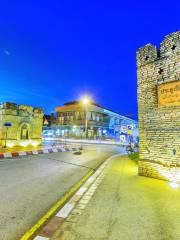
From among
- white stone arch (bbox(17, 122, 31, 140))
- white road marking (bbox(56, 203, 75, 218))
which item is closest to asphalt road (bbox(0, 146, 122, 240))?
white road marking (bbox(56, 203, 75, 218))

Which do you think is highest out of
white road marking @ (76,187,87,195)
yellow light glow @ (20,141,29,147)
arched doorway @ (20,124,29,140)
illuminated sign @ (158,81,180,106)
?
illuminated sign @ (158,81,180,106)

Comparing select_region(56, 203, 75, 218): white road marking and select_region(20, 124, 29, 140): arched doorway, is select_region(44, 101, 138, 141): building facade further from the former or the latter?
select_region(56, 203, 75, 218): white road marking

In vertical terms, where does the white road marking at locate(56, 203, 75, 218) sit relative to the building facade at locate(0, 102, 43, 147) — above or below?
below

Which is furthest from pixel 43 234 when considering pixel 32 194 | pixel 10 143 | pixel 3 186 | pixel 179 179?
pixel 10 143

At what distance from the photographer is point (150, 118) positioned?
25.9 feet

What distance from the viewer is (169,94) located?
285 inches

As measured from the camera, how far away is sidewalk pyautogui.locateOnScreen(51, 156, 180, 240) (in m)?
3.30

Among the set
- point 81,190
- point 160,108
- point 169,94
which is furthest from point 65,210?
point 169,94

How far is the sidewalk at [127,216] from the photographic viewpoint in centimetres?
330

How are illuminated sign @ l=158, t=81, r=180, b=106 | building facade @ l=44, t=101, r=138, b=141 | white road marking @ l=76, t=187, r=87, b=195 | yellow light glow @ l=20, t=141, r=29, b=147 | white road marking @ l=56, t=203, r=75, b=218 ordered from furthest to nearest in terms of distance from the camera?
building facade @ l=44, t=101, r=138, b=141 < yellow light glow @ l=20, t=141, r=29, b=147 < illuminated sign @ l=158, t=81, r=180, b=106 < white road marking @ l=76, t=187, r=87, b=195 < white road marking @ l=56, t=203, r=75, b=218

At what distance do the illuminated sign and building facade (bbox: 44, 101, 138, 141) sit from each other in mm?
42137

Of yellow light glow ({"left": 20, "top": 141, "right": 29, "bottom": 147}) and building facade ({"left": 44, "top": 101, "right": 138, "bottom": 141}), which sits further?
building facade ({"left": 44, "top": 101, "right": 138, "bottom": 141})

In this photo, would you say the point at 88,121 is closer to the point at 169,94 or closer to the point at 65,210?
the point at 169,94

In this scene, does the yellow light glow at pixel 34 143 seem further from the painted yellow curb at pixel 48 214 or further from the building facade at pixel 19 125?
the painted yellow curb at pixel 48 214
